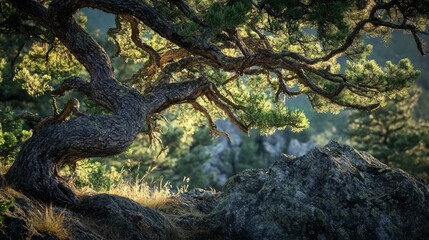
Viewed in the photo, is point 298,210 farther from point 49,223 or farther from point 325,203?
point 49,223

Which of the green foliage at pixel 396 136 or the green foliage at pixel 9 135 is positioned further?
the green foliage at pixel 396 136

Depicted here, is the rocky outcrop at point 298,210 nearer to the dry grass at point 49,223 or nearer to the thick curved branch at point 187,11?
the dry grass at point 49,223

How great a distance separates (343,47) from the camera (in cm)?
665

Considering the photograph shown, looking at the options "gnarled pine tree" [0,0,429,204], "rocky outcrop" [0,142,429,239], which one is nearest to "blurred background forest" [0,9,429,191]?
"gnarled pine tree" [0,0,429,204]

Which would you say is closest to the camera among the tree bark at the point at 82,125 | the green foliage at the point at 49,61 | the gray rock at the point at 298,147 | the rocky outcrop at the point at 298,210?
the tree bark at the point at 82,125

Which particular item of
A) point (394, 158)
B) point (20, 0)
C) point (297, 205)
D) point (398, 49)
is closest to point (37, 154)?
point (20, 0)

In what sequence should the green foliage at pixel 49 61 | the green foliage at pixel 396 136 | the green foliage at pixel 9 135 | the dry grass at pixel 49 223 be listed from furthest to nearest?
the green foliage at pixel 396 136
the green foliage at pixel 49 61
the green foliage at pixel 9 135
the dry grass at pixel 49 223

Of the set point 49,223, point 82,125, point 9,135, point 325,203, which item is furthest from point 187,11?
point 9,135

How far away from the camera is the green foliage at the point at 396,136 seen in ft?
80.8

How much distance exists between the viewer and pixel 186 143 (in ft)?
83.2

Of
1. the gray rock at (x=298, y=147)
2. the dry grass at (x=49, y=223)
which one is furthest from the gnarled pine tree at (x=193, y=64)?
the gray rock at (x=298, y=147)

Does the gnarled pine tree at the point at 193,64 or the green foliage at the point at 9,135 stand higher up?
the gnarled pine tree at the point at 193,64

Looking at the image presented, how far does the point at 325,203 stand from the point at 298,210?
1.53ft

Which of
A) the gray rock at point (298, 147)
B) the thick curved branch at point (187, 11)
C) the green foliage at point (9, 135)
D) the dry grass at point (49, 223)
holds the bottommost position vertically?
the dry grass at point (49, 223)
